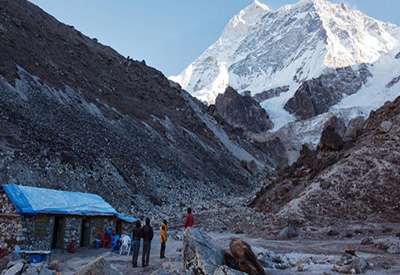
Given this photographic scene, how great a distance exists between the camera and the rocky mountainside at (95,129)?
37.3 meters

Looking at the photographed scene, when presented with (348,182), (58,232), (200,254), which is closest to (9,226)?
(58,232)

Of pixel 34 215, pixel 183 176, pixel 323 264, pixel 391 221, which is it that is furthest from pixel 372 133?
pixel 34 215

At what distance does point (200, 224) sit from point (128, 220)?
9006 mm

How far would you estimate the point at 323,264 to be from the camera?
61.4 ft

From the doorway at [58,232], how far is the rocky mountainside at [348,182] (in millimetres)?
15438

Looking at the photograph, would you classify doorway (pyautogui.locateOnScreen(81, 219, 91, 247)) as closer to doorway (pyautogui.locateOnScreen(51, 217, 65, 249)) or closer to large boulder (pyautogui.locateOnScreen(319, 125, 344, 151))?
doorway (pyautogui.locateOnScreen(51, 217, 65, 249))

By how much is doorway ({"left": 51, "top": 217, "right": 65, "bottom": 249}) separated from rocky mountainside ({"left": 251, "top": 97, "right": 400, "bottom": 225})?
15.4 m

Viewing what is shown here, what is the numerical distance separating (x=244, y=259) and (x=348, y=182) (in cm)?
2086

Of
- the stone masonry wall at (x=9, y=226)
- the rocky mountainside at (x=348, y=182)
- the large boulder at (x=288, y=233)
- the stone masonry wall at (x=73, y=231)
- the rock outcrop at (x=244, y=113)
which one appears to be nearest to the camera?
the stone masonry wall at (x=9, y=226)

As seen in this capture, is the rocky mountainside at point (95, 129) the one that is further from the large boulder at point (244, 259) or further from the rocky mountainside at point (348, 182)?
the large boulder at point (244, 259)

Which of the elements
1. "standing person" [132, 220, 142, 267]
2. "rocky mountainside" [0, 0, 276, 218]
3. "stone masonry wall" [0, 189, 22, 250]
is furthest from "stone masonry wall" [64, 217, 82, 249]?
"rocky mountainside" [0, 0, 276, 218]

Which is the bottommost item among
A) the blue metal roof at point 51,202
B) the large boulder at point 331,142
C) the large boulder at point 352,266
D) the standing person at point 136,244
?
the large boulder at point 352,266

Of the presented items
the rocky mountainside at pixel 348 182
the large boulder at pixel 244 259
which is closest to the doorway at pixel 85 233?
the large boulder at pixel 244 259

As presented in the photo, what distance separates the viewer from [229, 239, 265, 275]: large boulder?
1537 cm
